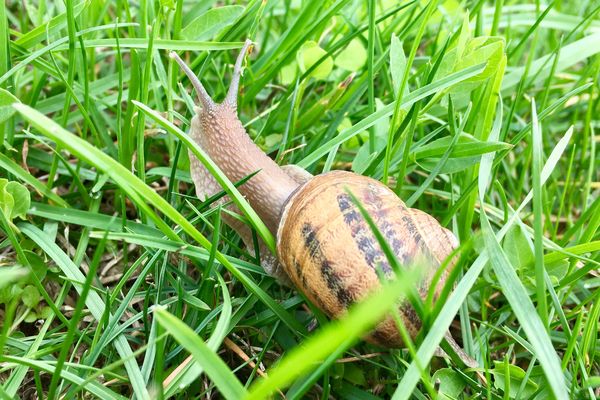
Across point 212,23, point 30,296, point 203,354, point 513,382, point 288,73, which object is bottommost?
point 513,382

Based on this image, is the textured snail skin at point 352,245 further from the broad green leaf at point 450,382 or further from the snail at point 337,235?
the broad green leaf at point 450,382

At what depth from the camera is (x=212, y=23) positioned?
6.20 feet

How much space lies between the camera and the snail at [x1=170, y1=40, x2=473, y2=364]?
4.38 feet

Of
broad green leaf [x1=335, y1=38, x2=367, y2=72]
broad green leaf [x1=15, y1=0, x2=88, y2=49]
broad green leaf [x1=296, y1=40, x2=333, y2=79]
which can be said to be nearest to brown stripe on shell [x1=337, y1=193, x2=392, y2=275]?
broad green leaf [x1=296, y1=40, x2=333, y2=79]

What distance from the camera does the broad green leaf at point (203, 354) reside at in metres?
0.97

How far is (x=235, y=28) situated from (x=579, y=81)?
1.18 metres

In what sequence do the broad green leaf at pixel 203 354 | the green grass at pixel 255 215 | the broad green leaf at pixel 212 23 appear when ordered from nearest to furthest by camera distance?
the broad green leaf at pixel 203 354 < the green grass at pixel 255 215 < the broad green leaf at pixel 212 23

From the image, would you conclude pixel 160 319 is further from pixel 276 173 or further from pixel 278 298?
pixel 276 173

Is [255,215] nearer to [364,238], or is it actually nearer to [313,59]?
[364,238]

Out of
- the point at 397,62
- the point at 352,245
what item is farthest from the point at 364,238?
the point at 397,62

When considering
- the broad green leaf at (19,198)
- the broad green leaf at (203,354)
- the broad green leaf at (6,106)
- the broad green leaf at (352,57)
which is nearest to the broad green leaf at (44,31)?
the broad green leaf at (6,106)

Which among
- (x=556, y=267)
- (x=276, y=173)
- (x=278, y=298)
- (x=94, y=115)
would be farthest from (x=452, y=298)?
(x=94, y=115)

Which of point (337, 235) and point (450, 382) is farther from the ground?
point (337, 235)

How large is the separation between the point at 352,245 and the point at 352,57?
94 cm
